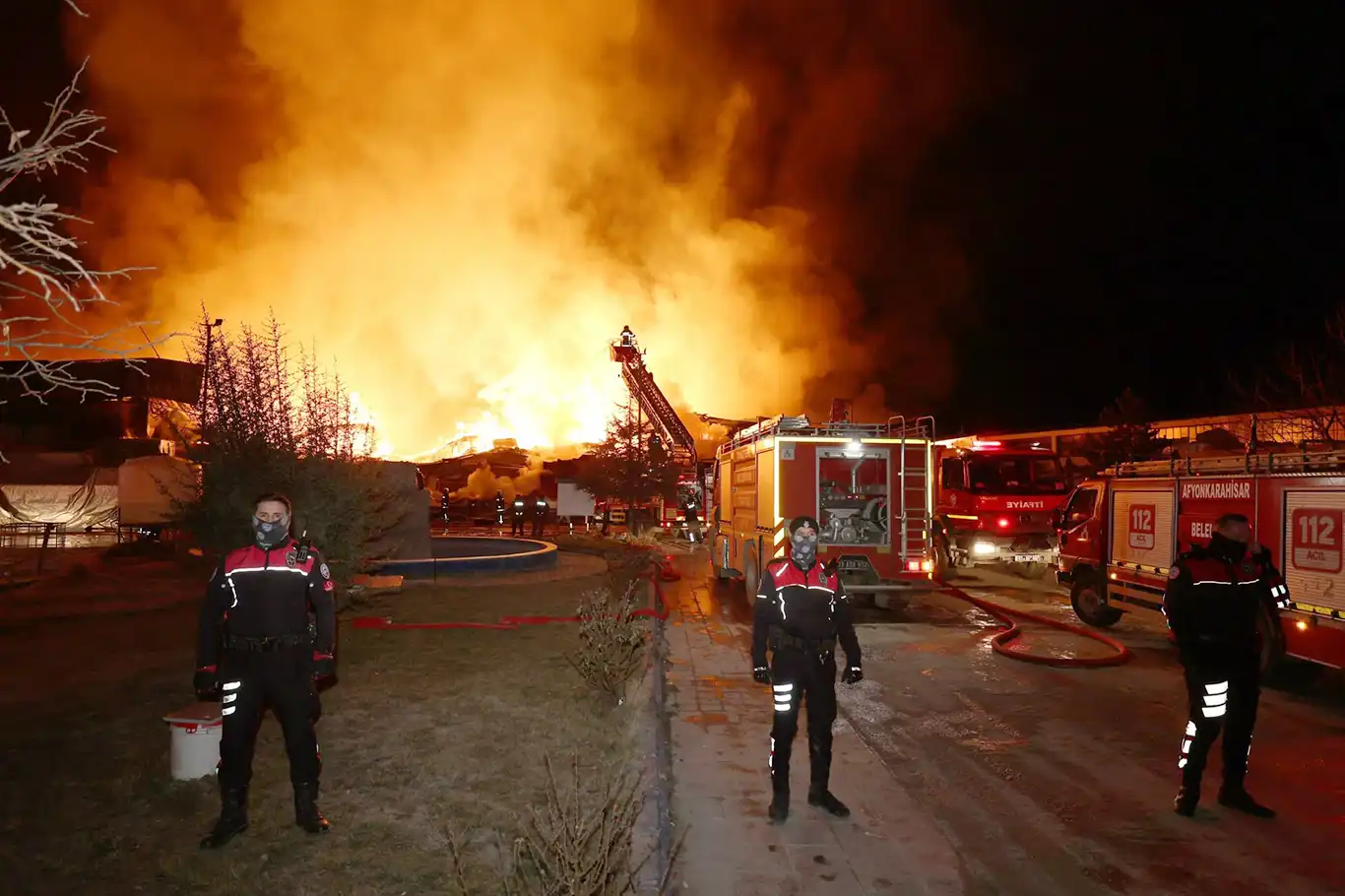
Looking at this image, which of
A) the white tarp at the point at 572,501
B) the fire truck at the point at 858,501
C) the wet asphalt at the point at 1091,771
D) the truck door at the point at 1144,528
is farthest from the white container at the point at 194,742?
the white tarp at the point at 572,501

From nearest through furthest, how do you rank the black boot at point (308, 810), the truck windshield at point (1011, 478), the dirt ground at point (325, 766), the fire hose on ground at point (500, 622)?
the dirt ground at point (325, 766)
the black boot at point (308, 810)
the fire hose on ground at point (500, 622)
the truck windshield at point (1011, 478)

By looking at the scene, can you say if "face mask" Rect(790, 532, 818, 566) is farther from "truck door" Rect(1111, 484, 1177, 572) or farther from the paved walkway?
"truck door" Rect(1111, 484, 1177, 572)

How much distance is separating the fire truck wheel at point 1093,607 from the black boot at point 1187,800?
6.74 m

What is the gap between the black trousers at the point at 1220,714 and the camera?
5.16 metres

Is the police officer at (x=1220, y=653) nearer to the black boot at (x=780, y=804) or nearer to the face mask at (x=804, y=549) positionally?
the face mask at (x=804, y=549)

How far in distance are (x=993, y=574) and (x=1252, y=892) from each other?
1548 centimetres

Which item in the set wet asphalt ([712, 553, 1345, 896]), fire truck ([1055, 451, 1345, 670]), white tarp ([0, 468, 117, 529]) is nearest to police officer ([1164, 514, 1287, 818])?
wet asphalt ([712, 553, 1345, 896])

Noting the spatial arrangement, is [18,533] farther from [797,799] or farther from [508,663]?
[797,799]

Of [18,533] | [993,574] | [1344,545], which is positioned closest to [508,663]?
[1344,545]

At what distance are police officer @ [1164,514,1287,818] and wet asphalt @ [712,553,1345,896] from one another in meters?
0.29

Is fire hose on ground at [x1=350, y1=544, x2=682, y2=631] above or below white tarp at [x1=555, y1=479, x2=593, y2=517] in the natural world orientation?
below

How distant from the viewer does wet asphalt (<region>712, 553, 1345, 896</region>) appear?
4559mm

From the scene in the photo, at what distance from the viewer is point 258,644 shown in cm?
464

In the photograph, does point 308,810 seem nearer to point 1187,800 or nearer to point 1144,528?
point 1187,800
